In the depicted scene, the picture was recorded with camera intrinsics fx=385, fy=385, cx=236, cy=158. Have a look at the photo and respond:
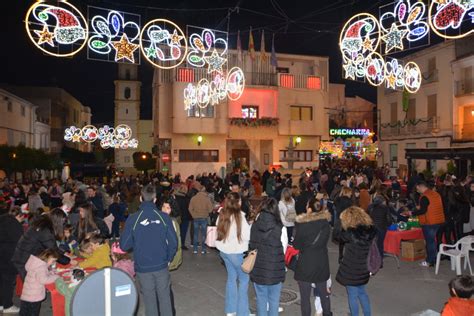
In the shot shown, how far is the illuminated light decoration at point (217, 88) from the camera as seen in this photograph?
72.5ft

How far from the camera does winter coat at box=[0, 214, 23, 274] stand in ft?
20.6

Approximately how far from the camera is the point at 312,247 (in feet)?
17.4

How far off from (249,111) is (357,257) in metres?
25.2

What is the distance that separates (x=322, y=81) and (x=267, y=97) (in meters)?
A: 4.88

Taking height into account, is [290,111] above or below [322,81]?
below

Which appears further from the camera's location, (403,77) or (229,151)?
(229,151)

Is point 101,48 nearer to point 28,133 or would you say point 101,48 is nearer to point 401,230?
point 401,230

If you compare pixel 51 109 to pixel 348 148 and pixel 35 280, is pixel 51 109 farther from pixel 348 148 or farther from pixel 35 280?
pixel 35 280

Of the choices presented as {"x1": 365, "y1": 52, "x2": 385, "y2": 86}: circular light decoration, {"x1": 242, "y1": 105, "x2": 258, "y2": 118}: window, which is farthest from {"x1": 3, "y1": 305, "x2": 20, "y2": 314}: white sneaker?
{"x1": 242, "y1": 105, "x2": 258, "y2": 118}: window

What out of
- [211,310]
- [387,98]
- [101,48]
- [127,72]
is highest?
[127,72]

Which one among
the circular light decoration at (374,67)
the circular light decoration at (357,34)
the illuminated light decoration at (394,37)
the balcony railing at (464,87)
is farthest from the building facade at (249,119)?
the illuminated light decoration at (394,37)

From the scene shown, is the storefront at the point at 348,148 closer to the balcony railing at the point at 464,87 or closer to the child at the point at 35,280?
the balcony railing at the point at 464,87

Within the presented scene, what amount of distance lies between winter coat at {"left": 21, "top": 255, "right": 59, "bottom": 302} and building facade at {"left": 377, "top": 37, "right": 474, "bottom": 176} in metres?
24.2

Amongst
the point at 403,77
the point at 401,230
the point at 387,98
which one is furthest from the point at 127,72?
the point at 401,230
